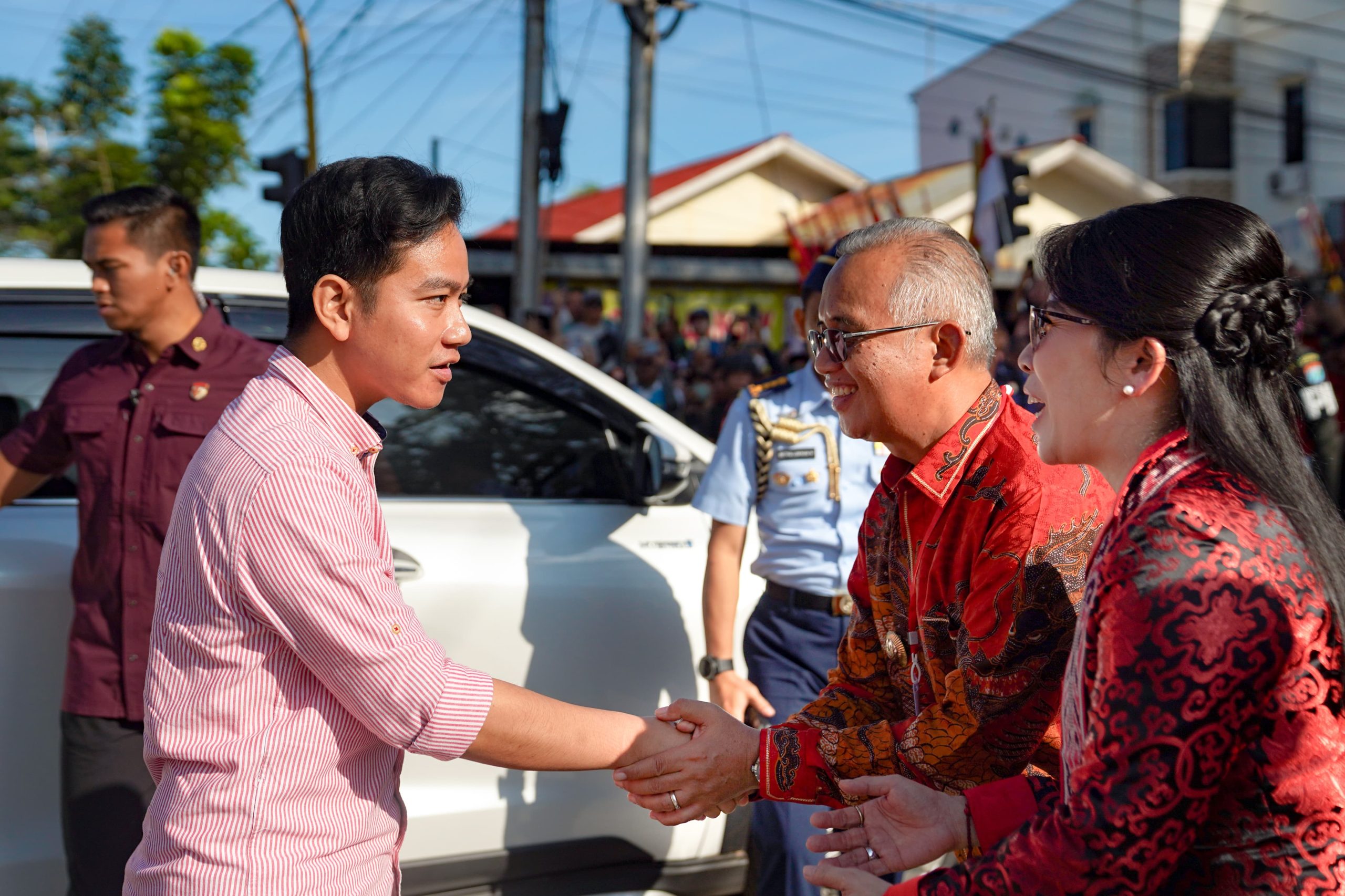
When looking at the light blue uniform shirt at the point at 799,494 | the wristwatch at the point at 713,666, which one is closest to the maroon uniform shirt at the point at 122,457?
the light blue uniform shirt at the point at 799,494

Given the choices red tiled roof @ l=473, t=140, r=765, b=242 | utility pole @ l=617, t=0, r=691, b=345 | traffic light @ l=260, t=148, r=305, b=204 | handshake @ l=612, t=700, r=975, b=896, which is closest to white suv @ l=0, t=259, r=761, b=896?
handshake @ l=612, t=700, r=975, b=896

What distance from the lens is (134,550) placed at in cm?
262

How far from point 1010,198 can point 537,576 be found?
27.6 feet

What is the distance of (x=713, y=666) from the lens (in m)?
3.23

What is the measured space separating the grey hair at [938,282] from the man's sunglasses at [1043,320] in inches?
11.3

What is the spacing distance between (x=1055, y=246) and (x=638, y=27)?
9.27m

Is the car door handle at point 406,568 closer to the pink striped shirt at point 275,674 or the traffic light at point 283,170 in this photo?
the pink striped shirt at point 275,674

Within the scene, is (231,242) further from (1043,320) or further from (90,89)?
(1043,320)

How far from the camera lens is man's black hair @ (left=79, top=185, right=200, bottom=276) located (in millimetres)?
2854

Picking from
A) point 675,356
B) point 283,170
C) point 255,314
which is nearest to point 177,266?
point 255,314

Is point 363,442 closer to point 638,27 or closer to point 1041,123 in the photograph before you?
point 638,27

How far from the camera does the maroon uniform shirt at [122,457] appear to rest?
2.58 m

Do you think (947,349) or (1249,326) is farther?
(947,349)

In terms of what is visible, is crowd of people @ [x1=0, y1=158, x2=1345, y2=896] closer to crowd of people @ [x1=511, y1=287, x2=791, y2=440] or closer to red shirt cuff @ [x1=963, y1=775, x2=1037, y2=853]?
red shirt cuff @ [x1=963, y1=775, x2=1037, y2=853]
